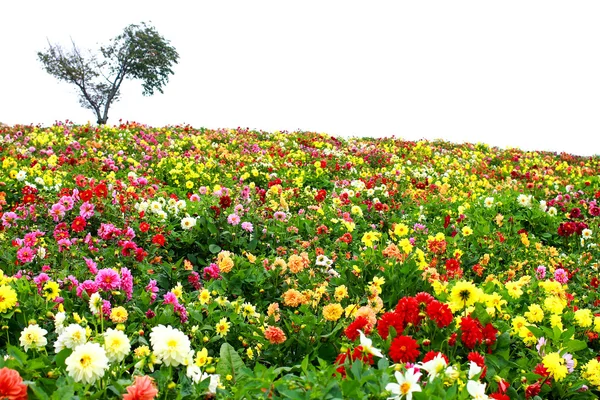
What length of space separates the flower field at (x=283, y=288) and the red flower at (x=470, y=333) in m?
0.01

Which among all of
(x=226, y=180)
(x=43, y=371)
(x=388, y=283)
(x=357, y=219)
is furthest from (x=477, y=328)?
(x=226, y=180)

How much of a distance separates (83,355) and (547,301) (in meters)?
2.99

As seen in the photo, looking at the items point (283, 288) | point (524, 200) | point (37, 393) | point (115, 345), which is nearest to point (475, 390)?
point (115, 345)

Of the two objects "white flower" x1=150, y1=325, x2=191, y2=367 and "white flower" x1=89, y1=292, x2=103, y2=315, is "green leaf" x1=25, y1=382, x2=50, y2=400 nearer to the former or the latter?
"white flower" x1=150, y1=325, x2=191, y2=367

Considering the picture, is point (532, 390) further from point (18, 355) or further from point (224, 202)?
point (224, 202)

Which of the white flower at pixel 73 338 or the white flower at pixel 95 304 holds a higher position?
the white flower at pixel 73 338

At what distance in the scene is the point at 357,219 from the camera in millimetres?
7680

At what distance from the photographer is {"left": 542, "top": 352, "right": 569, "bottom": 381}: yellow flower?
286cm

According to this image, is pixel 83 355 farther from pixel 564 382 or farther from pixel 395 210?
pixel 395 210

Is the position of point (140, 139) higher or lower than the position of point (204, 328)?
higher

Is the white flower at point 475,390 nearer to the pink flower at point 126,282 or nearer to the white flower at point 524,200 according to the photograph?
the pink flower at point 126,282

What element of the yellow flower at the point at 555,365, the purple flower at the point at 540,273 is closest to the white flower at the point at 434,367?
the yellow flower at the point at 555,365

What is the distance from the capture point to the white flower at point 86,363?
7.01ft

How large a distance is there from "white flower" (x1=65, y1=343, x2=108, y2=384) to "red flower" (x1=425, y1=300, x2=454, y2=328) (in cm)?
171
